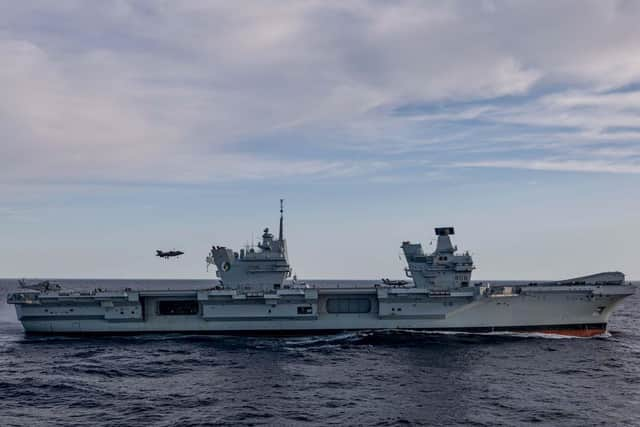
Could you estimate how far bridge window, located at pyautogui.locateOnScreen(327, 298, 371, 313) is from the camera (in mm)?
34750

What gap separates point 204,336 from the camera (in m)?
34.0

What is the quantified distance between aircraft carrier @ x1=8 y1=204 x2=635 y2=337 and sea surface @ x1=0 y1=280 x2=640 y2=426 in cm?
101

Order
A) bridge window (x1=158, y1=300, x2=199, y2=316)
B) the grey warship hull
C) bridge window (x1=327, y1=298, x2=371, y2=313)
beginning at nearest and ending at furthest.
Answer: the grey warship hull
bridge window (x1=327, y1=298, x2=371, y2=313)
bridge window (x1=158, y1=300, x2=199, y2=316)

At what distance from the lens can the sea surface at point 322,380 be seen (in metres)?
18.8

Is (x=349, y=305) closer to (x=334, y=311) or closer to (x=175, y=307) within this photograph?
(x=334, y=311)

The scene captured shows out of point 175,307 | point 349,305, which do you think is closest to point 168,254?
point 175,307

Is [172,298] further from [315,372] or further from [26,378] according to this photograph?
[315,372]

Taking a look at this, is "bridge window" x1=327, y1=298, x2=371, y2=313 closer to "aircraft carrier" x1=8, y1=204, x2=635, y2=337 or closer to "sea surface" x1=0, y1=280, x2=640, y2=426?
"aircraft carrier" x1=8, y1=204, x2=635, y2=337

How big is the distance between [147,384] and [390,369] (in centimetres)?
1156

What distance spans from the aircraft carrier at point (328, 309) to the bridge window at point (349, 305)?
0.07 meters

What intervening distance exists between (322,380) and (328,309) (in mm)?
11274

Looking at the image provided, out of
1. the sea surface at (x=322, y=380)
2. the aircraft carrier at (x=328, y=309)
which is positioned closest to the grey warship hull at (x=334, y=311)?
the aircraft carrier at (x=328, y=309)

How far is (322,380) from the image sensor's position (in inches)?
930

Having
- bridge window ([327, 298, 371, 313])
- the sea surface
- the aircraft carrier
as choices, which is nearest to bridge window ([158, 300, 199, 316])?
the aircraft carrier
